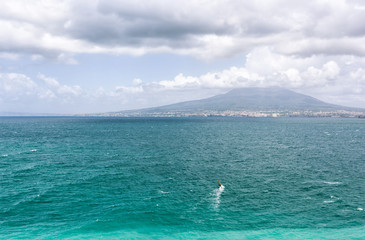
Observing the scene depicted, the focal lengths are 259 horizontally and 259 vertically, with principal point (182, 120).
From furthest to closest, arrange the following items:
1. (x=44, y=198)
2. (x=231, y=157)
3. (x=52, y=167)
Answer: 1. (x=231, y=157)
2. (x=52, y=167)
3. (x=44, y=198)

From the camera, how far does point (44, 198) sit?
60875 millimetres

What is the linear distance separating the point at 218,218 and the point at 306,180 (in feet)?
123

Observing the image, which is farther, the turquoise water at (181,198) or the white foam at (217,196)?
the white foam at (217,196)

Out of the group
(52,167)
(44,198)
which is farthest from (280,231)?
(52,167)

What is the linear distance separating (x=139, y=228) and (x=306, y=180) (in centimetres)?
5157

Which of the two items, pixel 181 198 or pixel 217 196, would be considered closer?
pixel 181 198

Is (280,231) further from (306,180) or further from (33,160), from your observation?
(33,160)

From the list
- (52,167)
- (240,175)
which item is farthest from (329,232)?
(52,167)

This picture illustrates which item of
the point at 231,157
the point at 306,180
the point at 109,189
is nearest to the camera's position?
the point at 109,189

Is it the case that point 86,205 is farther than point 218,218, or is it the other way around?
point 86,205

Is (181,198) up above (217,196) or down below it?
above

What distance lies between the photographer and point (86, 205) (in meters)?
57.0

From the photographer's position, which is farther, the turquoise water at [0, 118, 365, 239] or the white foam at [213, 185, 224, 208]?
the white foam at [213, 185, 224, 208]

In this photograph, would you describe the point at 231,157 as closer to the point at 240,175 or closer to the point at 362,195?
the point at 240,175
